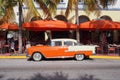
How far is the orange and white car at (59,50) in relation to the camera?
78.5ft

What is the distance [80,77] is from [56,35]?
68.6ft

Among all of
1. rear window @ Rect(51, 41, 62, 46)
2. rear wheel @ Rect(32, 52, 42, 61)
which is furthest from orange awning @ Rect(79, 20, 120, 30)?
rear wheel @ Rect(32, 52, 42, 61)

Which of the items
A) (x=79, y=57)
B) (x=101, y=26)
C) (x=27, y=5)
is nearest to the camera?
(x=79, y=57)

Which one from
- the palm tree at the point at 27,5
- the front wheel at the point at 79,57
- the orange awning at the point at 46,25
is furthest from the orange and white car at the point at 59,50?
the orange awning at the point at 46,25

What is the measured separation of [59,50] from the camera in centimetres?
2400

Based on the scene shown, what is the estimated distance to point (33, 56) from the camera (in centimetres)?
2411

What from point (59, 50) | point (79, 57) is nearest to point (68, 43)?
point (59, 50)

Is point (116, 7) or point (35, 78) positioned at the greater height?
point (116, 7)

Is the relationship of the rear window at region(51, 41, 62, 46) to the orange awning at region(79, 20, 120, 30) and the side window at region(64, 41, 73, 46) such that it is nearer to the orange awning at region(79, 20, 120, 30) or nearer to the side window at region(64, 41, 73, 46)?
the side window at region(64, 41, 73, 46)

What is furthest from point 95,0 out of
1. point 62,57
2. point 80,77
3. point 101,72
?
point 80,77

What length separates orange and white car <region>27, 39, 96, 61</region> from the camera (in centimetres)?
2392

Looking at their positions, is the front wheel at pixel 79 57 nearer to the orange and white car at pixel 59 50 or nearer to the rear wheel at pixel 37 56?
the orange and white car at pixel 59 50

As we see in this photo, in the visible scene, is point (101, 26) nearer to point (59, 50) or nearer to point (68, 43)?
point (68, 43)

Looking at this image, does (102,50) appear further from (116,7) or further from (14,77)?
(14,77)
